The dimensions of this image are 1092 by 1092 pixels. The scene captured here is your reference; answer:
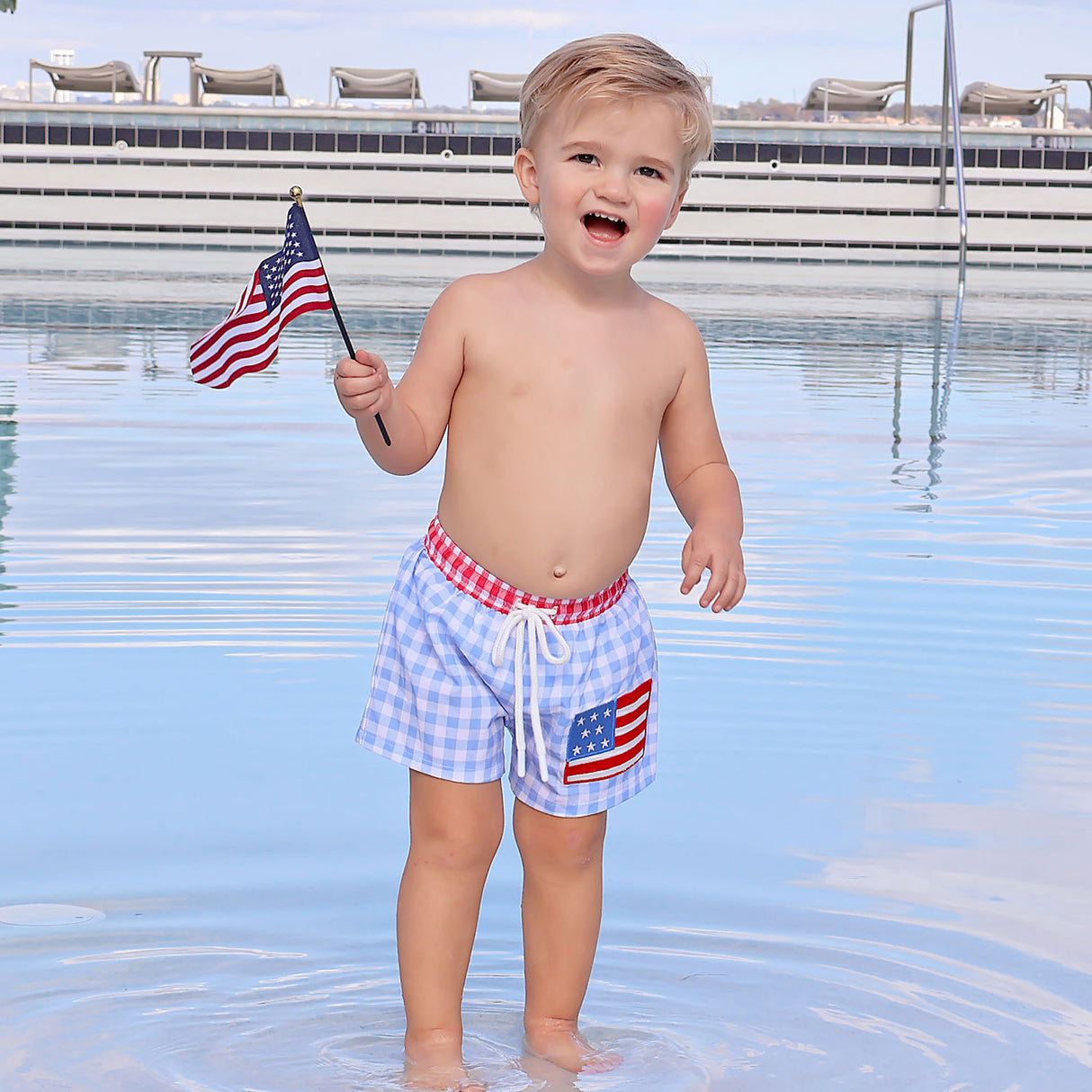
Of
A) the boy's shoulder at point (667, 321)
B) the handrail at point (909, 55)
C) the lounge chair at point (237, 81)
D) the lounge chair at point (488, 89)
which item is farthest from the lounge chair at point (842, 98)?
the boy's shoulder at point (667, 321)

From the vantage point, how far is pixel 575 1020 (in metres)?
2.10

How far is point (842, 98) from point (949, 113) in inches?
83.3

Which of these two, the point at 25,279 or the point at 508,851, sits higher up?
the point at 25,279

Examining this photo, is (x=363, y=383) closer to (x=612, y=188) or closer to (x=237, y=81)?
(x=612, y=188)

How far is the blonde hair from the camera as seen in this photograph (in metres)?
2.05

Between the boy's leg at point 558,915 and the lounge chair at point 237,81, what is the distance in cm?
2552

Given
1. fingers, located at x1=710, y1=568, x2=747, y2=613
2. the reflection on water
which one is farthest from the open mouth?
the reflection on water

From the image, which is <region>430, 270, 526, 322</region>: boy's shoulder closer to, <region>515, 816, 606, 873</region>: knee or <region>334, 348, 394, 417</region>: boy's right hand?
<region>334, 348, 394, 417</region>: boy's right hand

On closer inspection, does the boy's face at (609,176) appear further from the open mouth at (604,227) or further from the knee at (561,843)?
the knee at (561,843)

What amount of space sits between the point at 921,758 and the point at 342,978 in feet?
4.42

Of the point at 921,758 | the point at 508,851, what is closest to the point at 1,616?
the point at 508,851

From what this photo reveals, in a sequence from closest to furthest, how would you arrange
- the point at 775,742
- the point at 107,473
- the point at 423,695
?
1. the point at 423,695
2. the point at 775,742
3. the point at 107,473

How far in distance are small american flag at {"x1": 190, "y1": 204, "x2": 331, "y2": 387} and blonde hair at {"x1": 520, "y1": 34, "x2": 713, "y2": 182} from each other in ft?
1.02

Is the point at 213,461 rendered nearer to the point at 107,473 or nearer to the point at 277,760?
the point at 107,473
